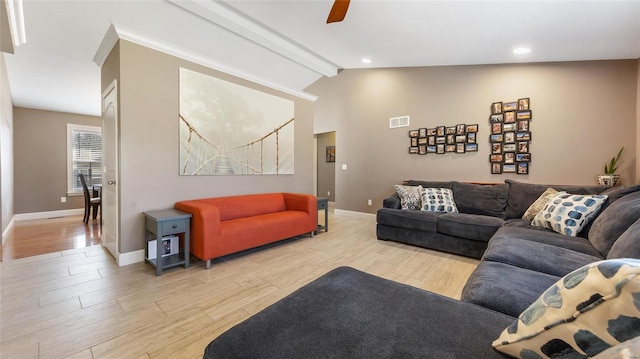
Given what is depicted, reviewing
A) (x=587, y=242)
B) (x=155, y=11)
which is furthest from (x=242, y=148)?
(x=587, y=242)

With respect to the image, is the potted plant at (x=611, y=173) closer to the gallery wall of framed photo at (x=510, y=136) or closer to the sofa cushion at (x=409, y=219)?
the gallery wall of framed photo at (x=510, y=136)

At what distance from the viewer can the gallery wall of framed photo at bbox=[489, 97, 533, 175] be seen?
12.5 feet

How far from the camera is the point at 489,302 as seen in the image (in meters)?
1.17

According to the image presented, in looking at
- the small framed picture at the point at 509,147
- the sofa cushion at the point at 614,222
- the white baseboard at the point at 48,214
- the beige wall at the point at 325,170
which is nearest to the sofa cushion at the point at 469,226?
the sofa cushion at the point at 614,222

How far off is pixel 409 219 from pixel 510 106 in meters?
2.48

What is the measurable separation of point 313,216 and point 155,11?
121 inches

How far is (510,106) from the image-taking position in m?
3.90

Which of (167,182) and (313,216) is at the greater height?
(167,182)

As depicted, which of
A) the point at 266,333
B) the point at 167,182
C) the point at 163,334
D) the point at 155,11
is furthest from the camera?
the point at 167,182

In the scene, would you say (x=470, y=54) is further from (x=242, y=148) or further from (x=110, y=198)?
(x=110, y=198)

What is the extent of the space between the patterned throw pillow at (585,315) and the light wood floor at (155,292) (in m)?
1.54

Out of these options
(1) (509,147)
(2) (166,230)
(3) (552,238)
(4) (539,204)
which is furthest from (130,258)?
(1) (509,147)

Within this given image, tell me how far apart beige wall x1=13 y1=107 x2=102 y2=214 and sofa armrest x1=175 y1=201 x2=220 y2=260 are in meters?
5.20

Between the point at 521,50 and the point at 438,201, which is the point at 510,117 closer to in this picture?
Answer: the point at 521,50
